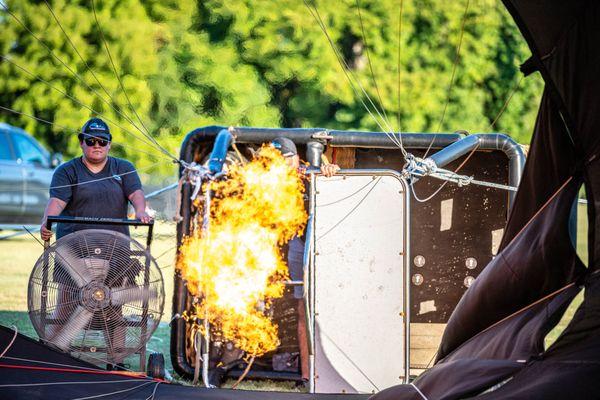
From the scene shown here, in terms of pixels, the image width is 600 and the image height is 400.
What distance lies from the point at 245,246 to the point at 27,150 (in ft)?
37.4

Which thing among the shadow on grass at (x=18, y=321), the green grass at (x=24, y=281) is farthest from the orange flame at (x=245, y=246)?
the shadow on grass at (x=18, y=321)

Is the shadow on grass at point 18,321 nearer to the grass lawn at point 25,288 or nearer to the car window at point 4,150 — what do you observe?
the grass lawn at point 25,288

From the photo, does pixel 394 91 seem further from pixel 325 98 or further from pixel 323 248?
pixel 323 248

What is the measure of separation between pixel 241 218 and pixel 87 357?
4.43 ft

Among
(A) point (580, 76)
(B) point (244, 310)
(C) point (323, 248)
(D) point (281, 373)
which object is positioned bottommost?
(D) point (281, 373)

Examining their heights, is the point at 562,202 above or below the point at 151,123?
below

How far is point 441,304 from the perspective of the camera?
23.0 ft

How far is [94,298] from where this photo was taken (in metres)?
5.70

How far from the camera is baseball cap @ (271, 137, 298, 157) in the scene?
642 cm


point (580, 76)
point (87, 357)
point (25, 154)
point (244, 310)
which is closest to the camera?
point (580, 76)

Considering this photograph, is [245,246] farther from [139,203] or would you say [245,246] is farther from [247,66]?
[247,66]


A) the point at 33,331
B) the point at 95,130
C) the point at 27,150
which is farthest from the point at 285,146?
the point at 27,150

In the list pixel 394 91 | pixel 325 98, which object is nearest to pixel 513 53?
pixel 394 91

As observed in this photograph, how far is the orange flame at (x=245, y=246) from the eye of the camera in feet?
21.2
